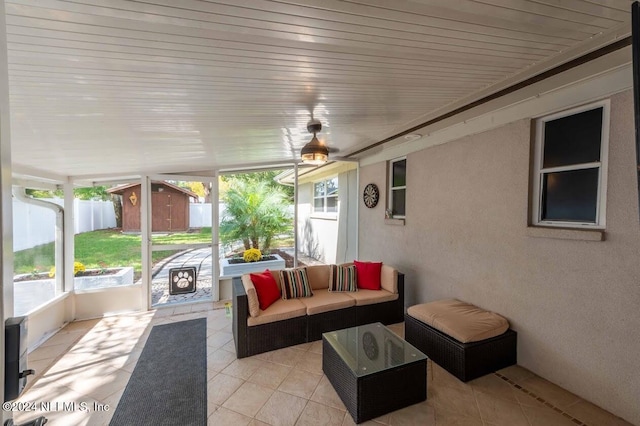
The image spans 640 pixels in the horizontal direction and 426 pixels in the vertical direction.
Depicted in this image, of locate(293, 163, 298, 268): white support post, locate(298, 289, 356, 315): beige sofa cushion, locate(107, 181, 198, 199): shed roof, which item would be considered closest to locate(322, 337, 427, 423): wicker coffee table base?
locate(298, 289, 356, 315): beige sofa cushion

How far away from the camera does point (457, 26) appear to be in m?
1.38

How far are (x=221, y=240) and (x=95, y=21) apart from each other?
4.19m

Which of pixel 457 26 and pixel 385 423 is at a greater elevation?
pixel 457 26

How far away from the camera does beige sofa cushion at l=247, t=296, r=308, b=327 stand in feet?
9.91

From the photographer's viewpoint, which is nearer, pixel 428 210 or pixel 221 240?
pixel 428 210

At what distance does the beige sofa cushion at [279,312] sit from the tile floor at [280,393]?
39 centimetres

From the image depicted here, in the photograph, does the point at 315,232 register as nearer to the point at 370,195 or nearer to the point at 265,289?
the point at 370,195

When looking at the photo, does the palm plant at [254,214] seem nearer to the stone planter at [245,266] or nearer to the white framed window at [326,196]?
the stone planter at [245,266]

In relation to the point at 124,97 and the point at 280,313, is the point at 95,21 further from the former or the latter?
the point at 280,313

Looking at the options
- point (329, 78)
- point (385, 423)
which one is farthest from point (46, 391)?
point (329, 78)

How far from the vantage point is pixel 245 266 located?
5.20m

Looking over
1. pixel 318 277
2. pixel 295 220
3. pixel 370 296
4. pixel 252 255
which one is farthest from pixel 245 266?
pixel 370 296

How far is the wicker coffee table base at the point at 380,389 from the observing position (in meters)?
2.06

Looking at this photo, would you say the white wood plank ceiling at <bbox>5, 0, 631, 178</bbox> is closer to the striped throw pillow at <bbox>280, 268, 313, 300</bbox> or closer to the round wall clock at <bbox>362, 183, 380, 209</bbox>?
the striped throw pillow at <bbox>280, 268, 313, 300</bbox>
